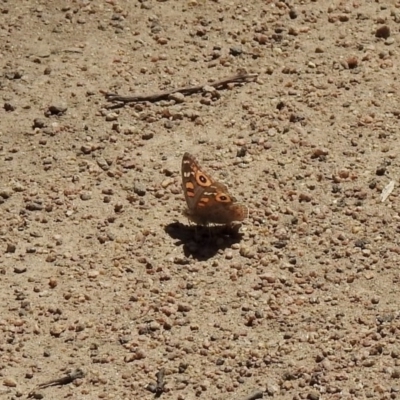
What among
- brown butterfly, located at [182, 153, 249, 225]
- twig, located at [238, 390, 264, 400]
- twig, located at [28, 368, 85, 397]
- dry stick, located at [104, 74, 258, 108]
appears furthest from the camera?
dry stick, located at [104, 74, 258, 108]

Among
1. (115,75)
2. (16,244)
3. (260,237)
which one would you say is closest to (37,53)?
(115,75)

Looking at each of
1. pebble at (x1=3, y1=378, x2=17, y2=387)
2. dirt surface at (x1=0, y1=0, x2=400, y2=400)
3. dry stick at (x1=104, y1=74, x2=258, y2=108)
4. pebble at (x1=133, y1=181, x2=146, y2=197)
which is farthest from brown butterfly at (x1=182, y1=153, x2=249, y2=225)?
pebble at (x1=3, y1=378, x2=17, y2=387)

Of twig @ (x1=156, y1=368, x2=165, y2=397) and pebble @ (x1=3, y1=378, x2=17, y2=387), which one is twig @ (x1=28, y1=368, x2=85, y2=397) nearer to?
pebble @ (x1=3, y1=378, x2=17, y2=387)

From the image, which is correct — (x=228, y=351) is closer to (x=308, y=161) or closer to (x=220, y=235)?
(x=220, y=235)

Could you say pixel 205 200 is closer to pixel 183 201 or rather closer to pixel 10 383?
pixel 183 201

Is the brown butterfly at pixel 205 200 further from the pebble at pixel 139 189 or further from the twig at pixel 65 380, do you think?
the twig at pixel 65 380
